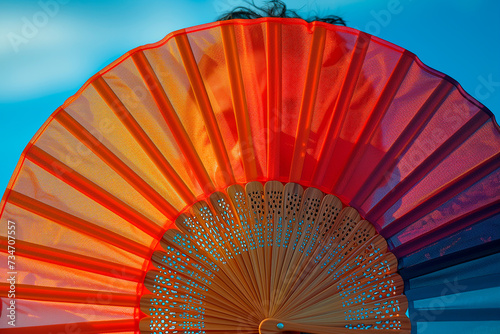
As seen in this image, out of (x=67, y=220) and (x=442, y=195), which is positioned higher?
(x=442, y=195)

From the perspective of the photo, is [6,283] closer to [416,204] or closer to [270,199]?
[270,199]

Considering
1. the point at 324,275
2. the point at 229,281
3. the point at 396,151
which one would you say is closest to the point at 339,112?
the point at 396,151

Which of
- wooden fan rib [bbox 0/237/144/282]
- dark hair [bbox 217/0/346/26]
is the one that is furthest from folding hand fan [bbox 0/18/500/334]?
dark hair [bbox 217/0/346/26]

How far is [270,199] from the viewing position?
4.55ft

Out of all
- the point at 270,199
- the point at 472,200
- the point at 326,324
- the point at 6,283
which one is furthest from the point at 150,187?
the point at 472,200

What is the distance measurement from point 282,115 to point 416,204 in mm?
459

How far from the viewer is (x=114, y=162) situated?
4.45 feet

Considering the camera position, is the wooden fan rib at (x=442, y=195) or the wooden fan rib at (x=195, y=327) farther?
the wooden fan rib at (x=442, y=195)

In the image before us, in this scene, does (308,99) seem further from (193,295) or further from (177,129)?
(193,295)

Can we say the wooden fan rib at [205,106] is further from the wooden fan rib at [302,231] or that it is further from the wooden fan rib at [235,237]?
the wooden fan rib at [302,231]

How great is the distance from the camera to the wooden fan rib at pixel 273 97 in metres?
1.42

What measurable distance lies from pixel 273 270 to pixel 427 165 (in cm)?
54

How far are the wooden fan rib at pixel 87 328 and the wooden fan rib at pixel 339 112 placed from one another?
0.64 metres

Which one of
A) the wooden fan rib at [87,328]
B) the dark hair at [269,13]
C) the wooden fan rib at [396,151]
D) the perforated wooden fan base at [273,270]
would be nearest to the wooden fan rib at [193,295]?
the perforated wooden fan base at [273,270]
